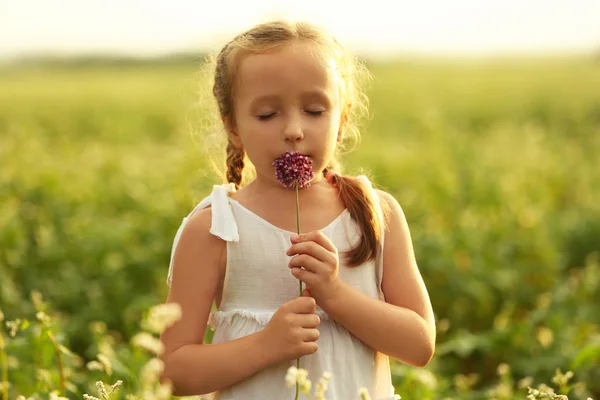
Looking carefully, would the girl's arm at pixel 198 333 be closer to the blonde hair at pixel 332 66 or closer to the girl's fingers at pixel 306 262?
the girl's fingers at pixel 306 262

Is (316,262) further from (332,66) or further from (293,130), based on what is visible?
(332,66)

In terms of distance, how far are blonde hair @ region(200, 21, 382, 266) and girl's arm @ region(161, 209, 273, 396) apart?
12.4 inches

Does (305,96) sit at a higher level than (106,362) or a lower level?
higher

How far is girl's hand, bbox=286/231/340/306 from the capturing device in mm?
1850

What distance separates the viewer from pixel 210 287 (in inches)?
79.9

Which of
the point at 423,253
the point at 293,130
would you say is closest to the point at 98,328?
the point at 293,130

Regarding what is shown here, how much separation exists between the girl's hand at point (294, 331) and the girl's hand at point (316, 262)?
0.14ft

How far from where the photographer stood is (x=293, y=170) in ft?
6.19

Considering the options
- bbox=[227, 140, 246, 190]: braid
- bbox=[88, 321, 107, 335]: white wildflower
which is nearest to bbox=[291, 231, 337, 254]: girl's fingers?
bbox=[227, 140, 246, 190]: braid

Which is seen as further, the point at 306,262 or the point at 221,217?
the point at 221,217

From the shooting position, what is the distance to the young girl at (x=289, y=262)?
1.92 metres

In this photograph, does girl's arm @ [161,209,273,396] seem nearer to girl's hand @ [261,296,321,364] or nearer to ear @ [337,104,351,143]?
girl's hand @ [261,296,321,364]

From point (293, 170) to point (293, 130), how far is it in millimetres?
98

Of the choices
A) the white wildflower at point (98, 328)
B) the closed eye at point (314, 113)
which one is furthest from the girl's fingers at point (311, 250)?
the white wildflower at point (98, 328)
